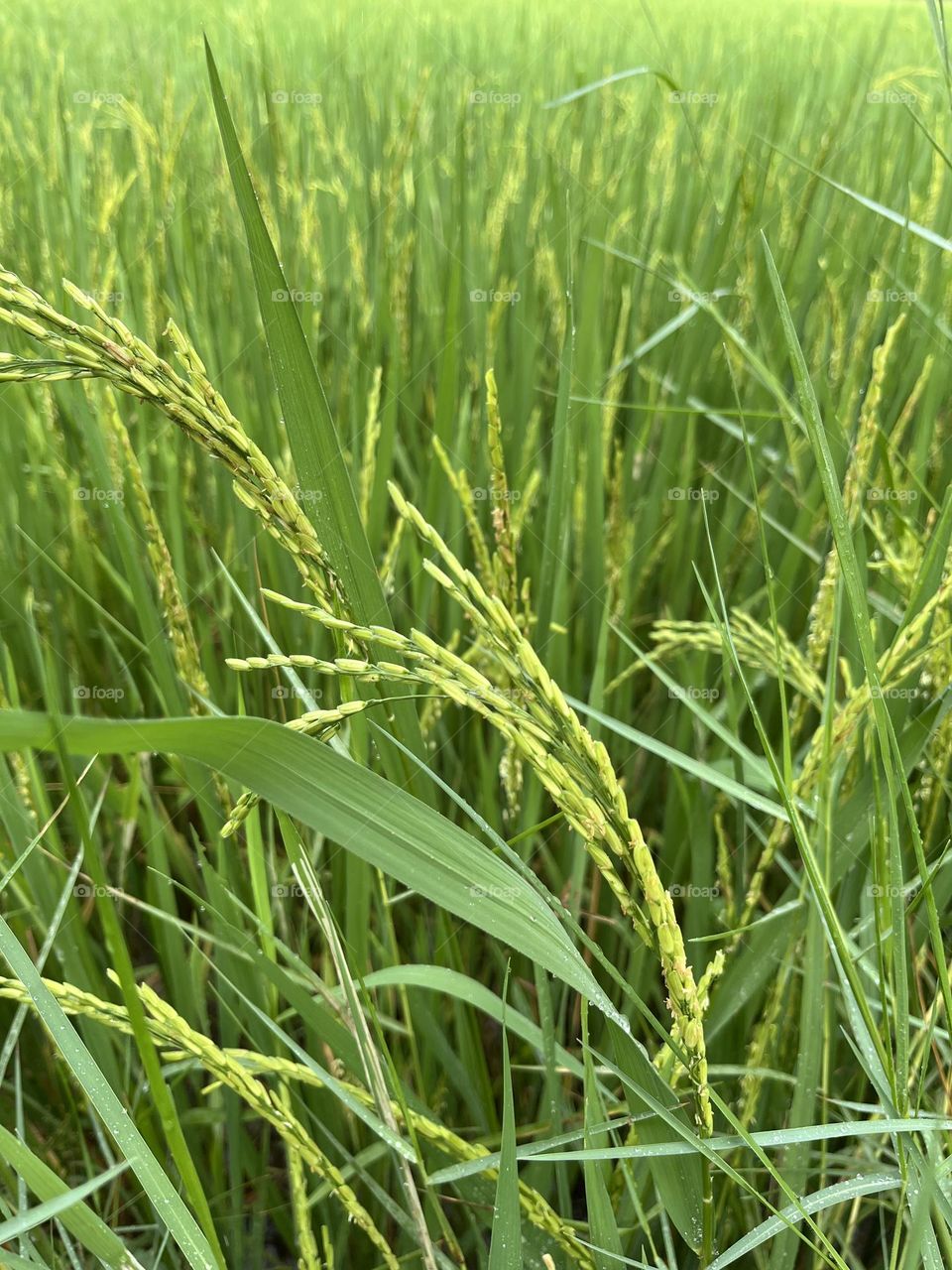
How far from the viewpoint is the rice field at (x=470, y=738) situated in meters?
0.39

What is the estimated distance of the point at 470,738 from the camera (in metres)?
0.92

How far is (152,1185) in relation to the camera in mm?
399

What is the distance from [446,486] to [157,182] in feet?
3.27

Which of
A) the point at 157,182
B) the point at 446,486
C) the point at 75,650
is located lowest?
the point at 75,650

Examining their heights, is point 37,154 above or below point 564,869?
above

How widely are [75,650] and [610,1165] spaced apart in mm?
761

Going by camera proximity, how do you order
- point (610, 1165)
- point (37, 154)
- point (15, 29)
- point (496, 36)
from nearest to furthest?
1. point (610, 1165)
2. point (37, 154)
3. point (15, 29)
4. point (496, 36)

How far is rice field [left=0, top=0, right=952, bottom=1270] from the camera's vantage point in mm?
387

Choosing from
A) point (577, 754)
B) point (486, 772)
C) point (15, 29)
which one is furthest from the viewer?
point (15, 29)

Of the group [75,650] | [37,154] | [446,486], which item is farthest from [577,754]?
[37,154]

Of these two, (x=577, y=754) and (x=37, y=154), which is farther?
(x=37, y=154)

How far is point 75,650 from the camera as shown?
105 cm

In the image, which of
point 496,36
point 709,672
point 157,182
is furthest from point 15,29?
Result: point 709,672

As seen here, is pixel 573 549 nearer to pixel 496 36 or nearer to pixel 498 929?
pixel 498 929
